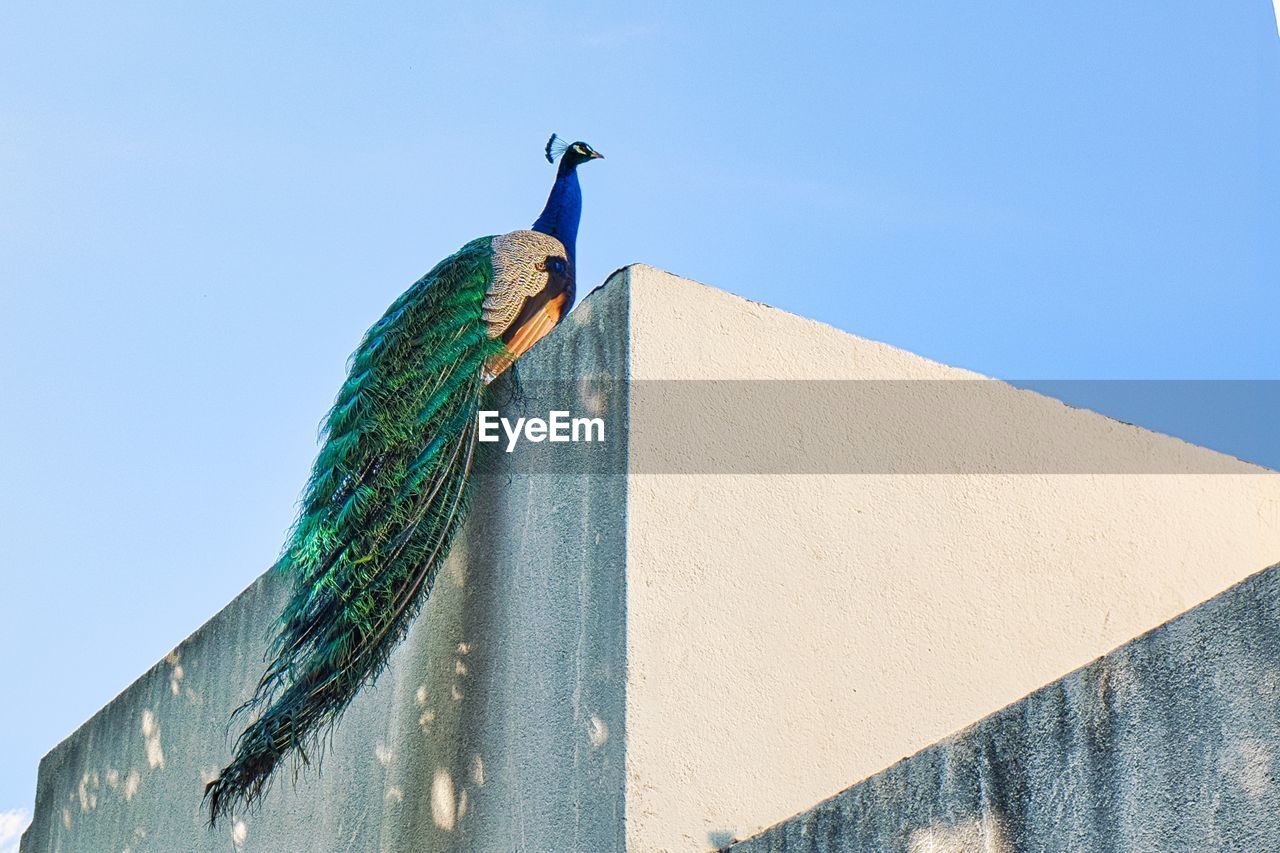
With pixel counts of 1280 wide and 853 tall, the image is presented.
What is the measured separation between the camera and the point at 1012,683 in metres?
4.66

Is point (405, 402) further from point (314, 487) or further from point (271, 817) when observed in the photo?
point (271, 817)

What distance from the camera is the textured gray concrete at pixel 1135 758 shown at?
2.29 metres

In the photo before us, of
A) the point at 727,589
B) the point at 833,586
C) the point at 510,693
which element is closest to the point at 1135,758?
the point at 727,589

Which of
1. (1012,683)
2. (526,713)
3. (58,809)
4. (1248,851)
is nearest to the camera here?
(1248,851)

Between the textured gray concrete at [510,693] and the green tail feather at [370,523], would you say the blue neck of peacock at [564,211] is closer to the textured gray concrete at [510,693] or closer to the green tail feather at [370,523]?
the green tail feather at [370,523]

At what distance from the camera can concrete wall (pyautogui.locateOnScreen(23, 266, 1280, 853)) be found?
403 centimetres

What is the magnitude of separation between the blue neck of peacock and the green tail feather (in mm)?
1238

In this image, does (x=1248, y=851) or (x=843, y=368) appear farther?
(x=843, y=368)

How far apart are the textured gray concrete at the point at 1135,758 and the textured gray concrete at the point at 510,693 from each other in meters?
1.16

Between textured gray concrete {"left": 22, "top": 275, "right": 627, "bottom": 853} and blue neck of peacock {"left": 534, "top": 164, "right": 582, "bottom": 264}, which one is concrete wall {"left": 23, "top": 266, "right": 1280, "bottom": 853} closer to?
textured gray concrete {"left": 22, "top": 275, "right": 627, "bottom": 853}

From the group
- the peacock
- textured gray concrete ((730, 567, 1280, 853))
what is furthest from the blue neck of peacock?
textured gray concrete ((730, 567, 1280, 853))

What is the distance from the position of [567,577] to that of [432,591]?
2.49 feet

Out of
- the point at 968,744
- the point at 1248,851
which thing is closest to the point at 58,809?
the point at 968,744

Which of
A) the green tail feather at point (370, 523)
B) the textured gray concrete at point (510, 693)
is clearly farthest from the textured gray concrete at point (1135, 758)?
the green tail feather at point (370, 523)
